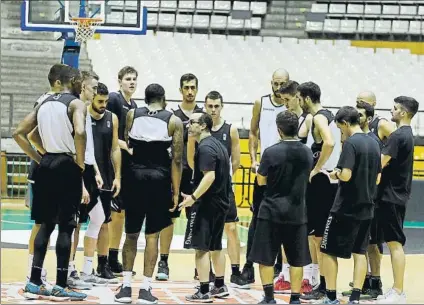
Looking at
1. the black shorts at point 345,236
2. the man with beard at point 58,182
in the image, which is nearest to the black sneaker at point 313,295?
the black shorts at point 345,236

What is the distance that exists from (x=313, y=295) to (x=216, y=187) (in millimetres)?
1404

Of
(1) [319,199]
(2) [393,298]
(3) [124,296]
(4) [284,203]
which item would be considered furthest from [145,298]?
(2) [393,298]

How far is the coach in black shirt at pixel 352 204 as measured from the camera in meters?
7.45

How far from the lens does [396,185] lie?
320 inches

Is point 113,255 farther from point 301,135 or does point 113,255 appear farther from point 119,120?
point 301,135

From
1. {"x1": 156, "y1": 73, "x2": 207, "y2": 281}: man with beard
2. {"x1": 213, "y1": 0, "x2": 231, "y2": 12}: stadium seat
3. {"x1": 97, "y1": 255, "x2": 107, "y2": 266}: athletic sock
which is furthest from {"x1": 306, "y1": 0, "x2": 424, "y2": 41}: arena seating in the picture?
{"x1": 97, "y1": 255, "x2": 107, "y2": 266}: athletic sock

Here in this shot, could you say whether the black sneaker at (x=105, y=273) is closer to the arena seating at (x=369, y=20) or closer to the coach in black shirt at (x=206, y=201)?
the coach in black shirt at (x=206, y=201)

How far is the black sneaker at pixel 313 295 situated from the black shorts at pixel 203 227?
3.30 feet

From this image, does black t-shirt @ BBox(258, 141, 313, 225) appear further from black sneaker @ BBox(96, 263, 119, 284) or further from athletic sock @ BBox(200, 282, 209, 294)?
black sneaker @ BBox(96, 263, 119, 284)

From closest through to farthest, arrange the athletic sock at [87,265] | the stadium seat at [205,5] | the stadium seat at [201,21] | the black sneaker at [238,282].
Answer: the athletic sock at [87,265]
the black sneaker at [238,282]
the stadium seat at [201,21]
the stadium seat at [205,5]

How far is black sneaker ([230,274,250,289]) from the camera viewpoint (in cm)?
870

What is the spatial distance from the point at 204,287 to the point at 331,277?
3.65 feet

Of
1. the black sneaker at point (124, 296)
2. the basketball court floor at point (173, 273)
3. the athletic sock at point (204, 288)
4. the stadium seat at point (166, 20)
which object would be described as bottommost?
the basketball court floor at point (173, 273)

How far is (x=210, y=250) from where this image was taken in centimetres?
774
